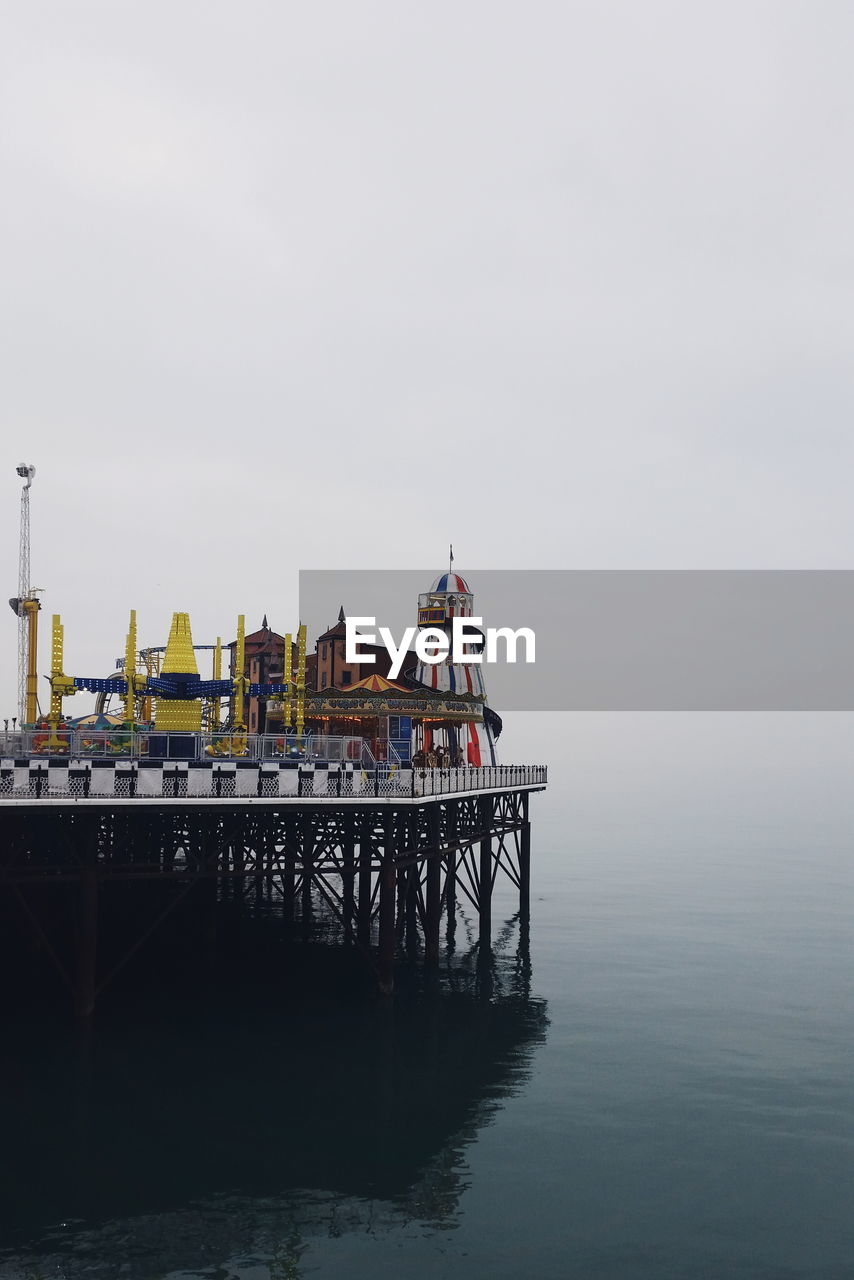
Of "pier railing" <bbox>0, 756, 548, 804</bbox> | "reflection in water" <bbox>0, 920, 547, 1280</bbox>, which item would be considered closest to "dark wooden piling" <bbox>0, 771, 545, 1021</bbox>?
"pier railing" <bbox>0, 756, 548, 804</bbox>

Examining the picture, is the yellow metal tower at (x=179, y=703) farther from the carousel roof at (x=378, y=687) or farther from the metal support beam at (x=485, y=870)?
the metal support beam at (x=485, y=870)

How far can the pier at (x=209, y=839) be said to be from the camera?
3272 cm

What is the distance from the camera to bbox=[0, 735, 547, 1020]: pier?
32719mm

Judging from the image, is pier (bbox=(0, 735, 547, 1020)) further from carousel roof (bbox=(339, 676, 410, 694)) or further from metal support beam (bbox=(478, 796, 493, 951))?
carousel roof (bbox=(339, 676, 410, 694))

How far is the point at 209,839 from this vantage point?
38.1 metres

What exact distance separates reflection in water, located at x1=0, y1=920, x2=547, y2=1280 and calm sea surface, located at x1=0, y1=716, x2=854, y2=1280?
0.08 meters

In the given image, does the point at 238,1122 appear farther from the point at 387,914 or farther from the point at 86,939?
the point at 387,914

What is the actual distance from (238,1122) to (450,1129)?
548 centimetres

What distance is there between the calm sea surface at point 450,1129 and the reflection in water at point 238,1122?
78mm

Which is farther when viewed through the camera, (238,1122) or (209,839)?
(209,839)

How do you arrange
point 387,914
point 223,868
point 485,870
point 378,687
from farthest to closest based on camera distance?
point 485,870, point 378,687, point 223,868, point 387,914

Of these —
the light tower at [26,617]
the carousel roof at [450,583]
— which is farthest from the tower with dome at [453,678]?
the light tower at [26,617]

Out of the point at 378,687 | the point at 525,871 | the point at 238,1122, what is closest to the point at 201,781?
the point at 238,1122

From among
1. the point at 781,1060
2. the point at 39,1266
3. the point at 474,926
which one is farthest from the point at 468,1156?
the point at 474,926
